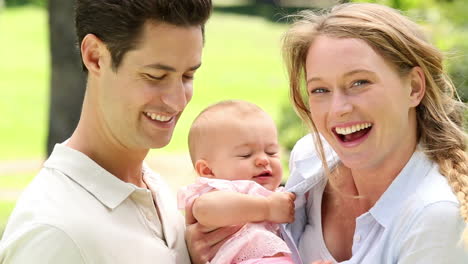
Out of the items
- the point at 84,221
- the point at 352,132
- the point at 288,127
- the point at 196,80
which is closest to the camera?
the point at 84,221

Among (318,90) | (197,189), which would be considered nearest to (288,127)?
(197,189)

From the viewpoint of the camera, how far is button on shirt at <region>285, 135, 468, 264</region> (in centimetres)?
262

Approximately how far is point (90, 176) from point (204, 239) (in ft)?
1.70

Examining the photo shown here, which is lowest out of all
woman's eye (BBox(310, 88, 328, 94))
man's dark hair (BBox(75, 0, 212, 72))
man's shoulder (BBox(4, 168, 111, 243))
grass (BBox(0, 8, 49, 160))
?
grass (BBox(0, 8, 49, 160))

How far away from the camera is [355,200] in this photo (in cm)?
316

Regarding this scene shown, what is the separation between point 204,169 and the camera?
11.0 feet

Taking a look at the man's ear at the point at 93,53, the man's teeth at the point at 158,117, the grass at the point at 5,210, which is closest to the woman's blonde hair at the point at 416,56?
the man's teeth at the point at 158,117

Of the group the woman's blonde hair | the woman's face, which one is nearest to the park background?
the woman's blonde hair

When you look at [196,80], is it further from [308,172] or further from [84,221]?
[84,221]

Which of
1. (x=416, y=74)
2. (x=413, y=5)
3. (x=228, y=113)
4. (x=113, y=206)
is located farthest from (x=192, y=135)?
(x=413, y=5)

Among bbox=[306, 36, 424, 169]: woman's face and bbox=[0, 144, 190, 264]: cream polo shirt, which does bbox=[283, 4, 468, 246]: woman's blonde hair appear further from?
bbox=[0, 144, 190, 264]: cream polo shirt

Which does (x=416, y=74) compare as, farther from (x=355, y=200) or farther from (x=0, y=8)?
(x=0, y=8)

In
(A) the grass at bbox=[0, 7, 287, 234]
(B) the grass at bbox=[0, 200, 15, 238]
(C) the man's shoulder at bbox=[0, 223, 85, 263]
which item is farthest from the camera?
(A) the grass at bbox=[0, 7, 287, 234]

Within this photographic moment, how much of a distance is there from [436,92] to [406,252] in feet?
1.94
